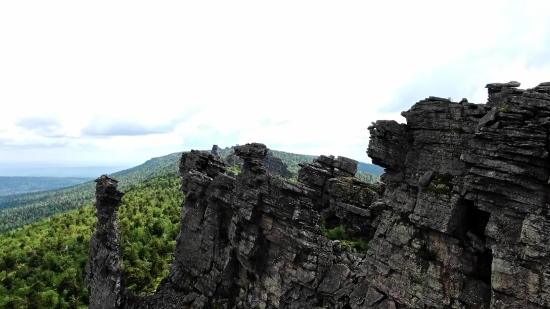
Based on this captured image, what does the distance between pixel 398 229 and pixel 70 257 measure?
8059cm

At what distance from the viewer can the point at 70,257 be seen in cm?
8044

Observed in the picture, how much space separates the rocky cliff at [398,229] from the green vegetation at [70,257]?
18.4 m

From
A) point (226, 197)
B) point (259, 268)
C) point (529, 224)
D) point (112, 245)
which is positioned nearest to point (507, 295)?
point (529, 224)

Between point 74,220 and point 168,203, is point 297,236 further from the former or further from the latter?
point 74,220

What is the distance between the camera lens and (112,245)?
44531 millimetres

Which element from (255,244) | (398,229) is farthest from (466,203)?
(255,244)

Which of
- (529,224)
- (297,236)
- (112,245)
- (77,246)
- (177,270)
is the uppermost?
(529,224)

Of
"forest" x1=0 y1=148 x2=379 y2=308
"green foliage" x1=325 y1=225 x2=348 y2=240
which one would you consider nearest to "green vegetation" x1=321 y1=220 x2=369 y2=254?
"green foliage" x1=325 y1=225 x2=348 y2=240

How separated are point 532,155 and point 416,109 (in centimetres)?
942

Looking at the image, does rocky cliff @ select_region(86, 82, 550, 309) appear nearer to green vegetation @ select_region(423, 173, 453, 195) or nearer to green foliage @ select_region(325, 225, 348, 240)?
green vegetation @ select_region(423, 173, 453, 195)

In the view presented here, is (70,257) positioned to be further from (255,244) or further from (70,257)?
(255,244)

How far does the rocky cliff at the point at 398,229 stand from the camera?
66.5 feet

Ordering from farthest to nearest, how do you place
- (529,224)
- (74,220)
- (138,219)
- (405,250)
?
1. (74,220)
2. (138,219)
3. (405,250)
4. (529,224)

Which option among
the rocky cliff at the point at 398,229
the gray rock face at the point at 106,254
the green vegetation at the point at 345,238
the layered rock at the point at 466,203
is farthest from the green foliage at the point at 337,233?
the gray rock face at the point at 106,254
